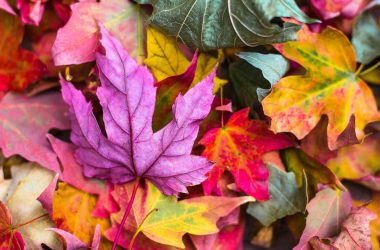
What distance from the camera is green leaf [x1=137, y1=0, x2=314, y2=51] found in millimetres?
604

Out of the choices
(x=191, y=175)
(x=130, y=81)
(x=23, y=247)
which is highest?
(x=130, y=81)

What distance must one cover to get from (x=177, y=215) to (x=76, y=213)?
0.14 meters

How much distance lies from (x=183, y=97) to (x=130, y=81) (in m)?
0.07

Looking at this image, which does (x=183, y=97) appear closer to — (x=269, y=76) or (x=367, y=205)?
(x=269, y=76)

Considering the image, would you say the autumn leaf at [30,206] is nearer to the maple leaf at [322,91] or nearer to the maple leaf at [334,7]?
the maple leaf at [322,91]

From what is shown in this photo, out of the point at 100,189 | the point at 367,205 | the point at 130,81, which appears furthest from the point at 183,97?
the point at 367,205

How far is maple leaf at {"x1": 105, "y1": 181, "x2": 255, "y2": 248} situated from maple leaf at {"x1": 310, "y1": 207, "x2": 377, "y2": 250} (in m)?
0.12

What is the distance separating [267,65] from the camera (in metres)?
0.64

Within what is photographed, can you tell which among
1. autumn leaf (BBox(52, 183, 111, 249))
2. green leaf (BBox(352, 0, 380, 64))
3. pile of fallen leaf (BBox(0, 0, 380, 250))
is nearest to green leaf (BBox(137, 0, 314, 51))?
pile of fallen leaf (BBox(0, 0, 380, 250))

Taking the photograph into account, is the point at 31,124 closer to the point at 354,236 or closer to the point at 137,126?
the point at 137,126

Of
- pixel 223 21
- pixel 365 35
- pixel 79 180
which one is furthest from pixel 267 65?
pixel 79 180

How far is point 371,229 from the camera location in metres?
0.71

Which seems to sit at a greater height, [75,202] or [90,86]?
[90,86]

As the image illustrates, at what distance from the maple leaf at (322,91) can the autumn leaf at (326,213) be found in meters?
0.08
